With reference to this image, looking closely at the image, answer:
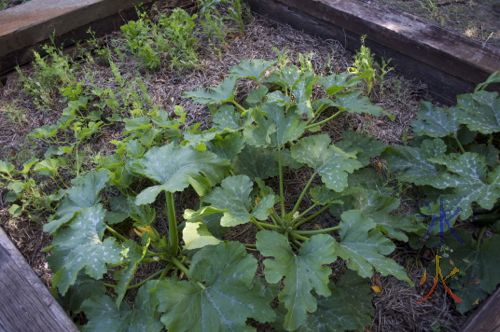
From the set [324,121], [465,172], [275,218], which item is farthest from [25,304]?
[465,172]

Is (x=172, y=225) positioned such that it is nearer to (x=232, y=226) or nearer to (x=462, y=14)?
(x=232, y=226)

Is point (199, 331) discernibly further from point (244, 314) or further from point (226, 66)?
point (226, 66)

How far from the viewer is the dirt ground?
1.90 m

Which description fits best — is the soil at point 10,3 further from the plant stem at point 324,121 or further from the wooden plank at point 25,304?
the plant stem at point 324,121

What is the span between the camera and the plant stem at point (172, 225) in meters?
1.98

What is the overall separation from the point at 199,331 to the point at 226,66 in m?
1.95

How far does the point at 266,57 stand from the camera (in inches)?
121

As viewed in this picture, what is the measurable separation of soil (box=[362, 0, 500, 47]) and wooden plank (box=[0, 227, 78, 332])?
275 cm

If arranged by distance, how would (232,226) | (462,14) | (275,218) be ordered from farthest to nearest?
(462,14)
(275,218)
(232,226)

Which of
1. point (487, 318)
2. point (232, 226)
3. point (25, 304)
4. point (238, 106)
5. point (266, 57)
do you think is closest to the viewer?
point (487, 318)

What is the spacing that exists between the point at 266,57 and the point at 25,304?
214 cm

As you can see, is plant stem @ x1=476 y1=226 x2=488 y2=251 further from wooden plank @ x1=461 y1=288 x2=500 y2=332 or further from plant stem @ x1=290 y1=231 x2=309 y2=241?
plant stem @ x1=290 y1=231 x2=309 y2=241

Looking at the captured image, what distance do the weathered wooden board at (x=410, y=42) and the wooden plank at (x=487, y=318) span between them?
4.28 feet

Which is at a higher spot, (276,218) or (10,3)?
(10,3)
